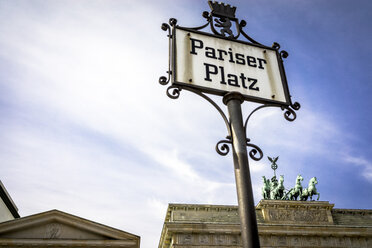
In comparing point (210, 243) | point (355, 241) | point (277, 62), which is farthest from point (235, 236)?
point (277, 62)

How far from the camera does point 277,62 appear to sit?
3.41 meters

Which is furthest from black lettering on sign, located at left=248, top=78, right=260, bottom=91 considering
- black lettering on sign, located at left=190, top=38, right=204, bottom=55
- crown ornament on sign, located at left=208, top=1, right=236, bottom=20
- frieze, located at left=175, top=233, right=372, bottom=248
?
frieze, located at left=175, top=233, right=372, bottom=248

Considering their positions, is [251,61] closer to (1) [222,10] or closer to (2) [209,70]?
(2) [209,70]

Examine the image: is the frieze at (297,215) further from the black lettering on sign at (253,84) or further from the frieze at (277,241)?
the black lettering on sign at (253,84)

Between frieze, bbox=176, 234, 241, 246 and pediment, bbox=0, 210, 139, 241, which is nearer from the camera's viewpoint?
pediment, bbox=0, 210, 139, 241

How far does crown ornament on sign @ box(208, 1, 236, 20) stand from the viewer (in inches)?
136

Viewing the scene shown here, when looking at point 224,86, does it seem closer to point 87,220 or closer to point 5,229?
point 87,220

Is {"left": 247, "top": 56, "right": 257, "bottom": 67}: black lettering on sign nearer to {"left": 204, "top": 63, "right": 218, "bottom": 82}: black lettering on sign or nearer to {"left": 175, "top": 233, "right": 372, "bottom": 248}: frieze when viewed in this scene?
{"left": 204, "top": 63, "right": 218, "bottom": 82}: black lettering on sign

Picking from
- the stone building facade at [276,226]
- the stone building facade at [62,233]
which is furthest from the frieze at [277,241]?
the stone building facade at [62,233]

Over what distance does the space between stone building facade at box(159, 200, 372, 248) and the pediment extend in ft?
38.8

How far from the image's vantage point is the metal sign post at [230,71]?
283 centimetres

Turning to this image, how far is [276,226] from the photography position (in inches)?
1046

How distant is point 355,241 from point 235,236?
11365 millimetres

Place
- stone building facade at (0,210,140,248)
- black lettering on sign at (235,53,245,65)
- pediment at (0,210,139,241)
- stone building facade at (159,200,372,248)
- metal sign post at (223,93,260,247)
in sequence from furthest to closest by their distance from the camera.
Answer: stone building facade at (159,200,372,248), pediment at (0,210,139,241), stone building facade at (0,210,140,248), black lettering on sign at (235,53,245,65), metal sign post at (223,93,260,247)
